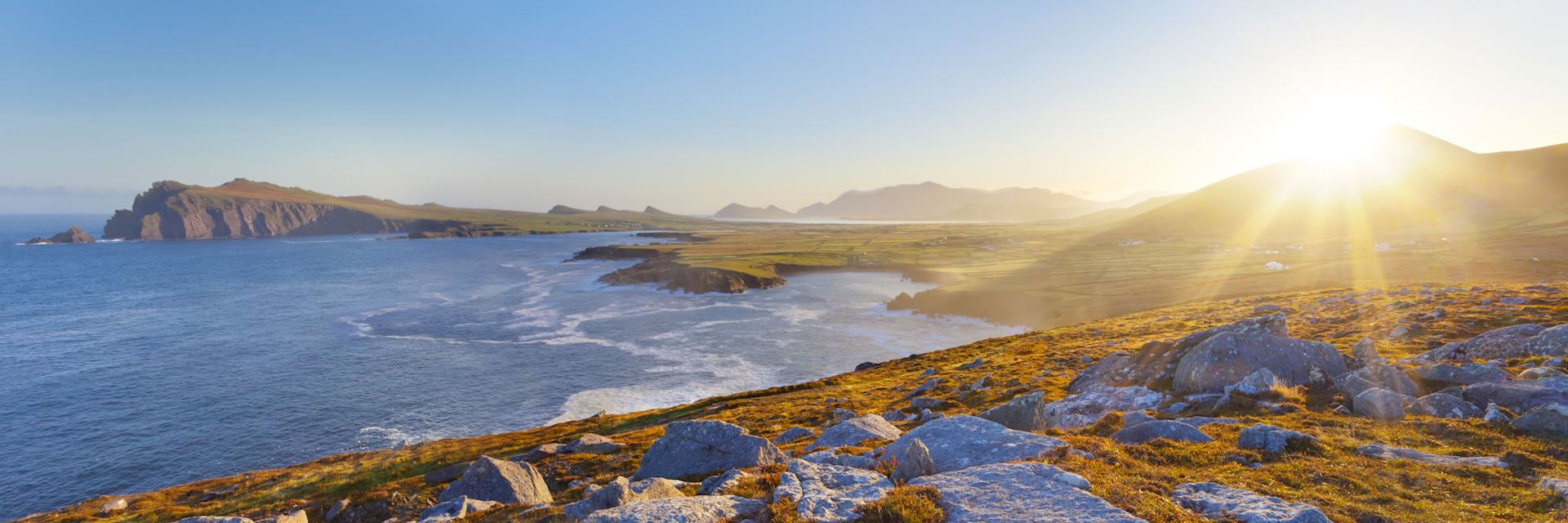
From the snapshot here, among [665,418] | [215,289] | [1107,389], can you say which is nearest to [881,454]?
[1107,389]

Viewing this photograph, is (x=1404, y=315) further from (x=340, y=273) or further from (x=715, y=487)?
(x=340, y=273)

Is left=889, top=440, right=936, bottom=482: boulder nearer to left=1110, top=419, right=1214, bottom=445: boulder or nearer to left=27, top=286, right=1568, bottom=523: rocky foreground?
left=27, top=286, right=1568, bottom=523: rocky foreground

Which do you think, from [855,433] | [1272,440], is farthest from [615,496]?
[1272,440]

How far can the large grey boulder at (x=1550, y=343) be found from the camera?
22.2 meters

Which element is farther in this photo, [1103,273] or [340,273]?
[340,273]

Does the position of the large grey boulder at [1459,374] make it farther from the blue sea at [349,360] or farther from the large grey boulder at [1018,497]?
the blue sea at [349,360]

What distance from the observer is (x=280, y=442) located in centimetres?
4816

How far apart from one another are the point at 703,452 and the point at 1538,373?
93.4 ft

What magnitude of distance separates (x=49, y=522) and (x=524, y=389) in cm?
3260

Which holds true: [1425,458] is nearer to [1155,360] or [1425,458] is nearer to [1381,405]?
[1381,405]

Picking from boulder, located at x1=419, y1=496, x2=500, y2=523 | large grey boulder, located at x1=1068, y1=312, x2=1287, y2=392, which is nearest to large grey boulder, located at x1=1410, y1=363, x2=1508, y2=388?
large grey boulder, located at x1=1068, y1=312, x2=1287, y2=392

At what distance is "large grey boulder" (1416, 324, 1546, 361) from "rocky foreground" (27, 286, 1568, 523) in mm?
103

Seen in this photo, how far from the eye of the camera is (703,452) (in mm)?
20188

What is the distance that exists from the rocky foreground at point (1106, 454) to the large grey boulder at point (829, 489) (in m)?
0.06
